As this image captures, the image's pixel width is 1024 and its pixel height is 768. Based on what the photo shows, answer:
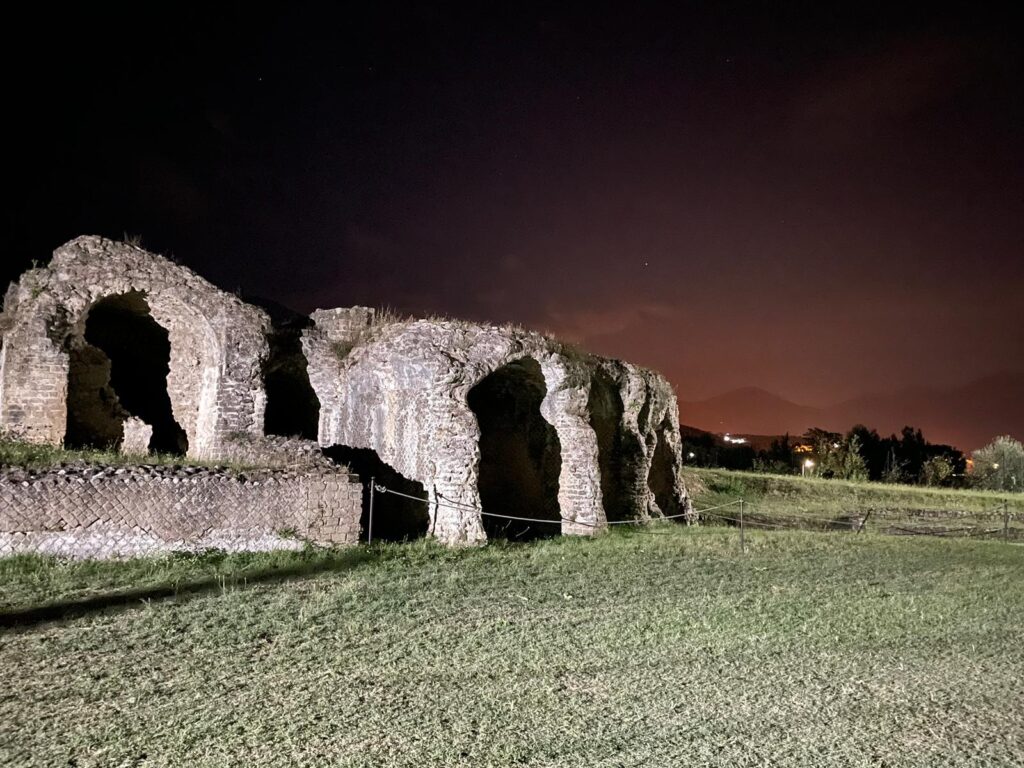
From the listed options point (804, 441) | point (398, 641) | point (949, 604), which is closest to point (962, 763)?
point (398, 641)

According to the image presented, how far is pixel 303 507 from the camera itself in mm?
12367

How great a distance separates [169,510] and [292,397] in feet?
30.6

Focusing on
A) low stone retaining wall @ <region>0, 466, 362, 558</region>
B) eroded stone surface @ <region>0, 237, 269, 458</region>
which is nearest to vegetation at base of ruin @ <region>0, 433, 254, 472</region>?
low stone retaining wall @ <region>0, 466, 362, 558</region>

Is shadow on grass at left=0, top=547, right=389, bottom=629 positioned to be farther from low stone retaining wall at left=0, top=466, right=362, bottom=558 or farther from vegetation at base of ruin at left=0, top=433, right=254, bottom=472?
vegetation at base of ruin at left=0, top=433, right=254, bottom=472

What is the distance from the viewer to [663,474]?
906 inches

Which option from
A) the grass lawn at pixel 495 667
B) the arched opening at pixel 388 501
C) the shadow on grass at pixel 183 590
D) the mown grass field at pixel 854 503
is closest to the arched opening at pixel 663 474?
the mown grass field at pixel 854 503

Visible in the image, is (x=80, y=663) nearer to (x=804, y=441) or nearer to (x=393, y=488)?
(x=393, y=488)

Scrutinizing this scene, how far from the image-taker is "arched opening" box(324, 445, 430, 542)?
15859 millimetres

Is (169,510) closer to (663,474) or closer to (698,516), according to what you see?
(663,474)

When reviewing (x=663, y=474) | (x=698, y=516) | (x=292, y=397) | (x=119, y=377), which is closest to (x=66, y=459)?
(x=292, y=397)

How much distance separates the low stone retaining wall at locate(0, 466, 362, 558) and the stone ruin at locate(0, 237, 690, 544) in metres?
0.91

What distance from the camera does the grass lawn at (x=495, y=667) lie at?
5305 millimetres

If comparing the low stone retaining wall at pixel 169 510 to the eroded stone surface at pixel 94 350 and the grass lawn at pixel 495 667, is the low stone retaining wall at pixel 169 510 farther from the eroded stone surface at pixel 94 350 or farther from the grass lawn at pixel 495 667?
the eroded stone surface at pixel 94 350

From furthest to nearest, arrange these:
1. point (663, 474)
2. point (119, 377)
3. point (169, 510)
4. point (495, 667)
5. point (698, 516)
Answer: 1. point (663, 474)
2. point (698, 516)
3. point (119, 377)
4. point (169, 510)
5. point (495, 667)
